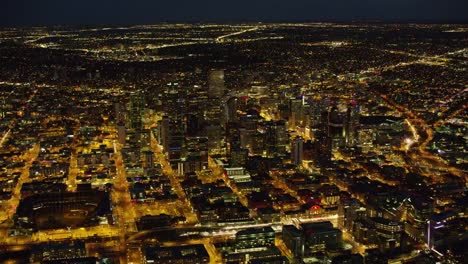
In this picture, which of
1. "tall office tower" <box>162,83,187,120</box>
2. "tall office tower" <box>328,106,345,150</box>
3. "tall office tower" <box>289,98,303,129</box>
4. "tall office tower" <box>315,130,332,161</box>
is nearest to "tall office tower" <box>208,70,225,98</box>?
"tall office tower" <box>162,83,187,120</box>

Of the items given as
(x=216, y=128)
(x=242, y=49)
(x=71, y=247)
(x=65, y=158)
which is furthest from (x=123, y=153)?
(x=242, y=49)

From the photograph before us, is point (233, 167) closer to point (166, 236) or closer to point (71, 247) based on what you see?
point (166, 236)

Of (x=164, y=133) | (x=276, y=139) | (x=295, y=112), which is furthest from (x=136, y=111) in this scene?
(x=295, y=112)

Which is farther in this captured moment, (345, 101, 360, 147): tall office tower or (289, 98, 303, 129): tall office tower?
(289, 98, 303, 129): tall office tower

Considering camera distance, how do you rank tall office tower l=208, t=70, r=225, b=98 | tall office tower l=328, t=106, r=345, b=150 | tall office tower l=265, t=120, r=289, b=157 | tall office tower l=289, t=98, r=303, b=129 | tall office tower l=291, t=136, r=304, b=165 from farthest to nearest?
1. tall office tower l=208, t=70, r=225, b=98
2. tall office tower l=289, t=98, r=303, b=129
3. tall office tower l=328, t=106, r=345, b=150
4. tall office tower l=265, t=120, r=289, b=157
5. tall office tower l=291, t=136, r=304, b=165

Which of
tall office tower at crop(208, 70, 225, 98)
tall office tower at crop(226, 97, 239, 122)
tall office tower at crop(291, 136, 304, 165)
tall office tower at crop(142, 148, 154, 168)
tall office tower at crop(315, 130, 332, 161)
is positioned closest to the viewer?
tall office tower at crop(142, 148, 154, 168)

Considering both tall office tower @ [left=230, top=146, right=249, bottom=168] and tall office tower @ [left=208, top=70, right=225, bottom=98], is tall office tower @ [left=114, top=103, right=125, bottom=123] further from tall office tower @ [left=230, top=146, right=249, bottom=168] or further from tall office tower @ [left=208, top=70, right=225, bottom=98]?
tall office tower @ [left=230, top=146, right=249, bottom=168]
